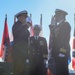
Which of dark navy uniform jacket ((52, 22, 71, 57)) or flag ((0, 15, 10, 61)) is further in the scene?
flag ((0, 15, 10, 61))

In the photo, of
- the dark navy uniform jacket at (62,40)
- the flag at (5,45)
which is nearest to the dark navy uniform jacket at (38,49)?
the dark navy uniform jacket at (62,40)

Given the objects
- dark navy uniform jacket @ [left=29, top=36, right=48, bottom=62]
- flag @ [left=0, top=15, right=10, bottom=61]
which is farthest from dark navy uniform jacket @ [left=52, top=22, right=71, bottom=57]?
flag @ [left=0, top=15, right=10, bottom=61]

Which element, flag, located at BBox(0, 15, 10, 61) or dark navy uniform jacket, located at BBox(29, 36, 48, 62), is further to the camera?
flag, located at BBox(0, 15, 10, 61)

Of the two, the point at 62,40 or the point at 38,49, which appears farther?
the point at 38,49

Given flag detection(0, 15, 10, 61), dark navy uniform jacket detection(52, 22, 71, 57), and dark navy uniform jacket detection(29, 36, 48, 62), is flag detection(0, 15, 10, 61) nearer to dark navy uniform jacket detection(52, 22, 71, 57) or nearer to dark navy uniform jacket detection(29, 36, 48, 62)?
dark navy uniform jacket detection(29, 36, 48, 62)

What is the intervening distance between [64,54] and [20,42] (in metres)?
0.79

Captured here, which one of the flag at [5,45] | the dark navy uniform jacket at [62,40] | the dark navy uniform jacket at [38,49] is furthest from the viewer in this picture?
the flag at [5,45]

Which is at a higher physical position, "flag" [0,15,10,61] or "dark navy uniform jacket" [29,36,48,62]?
"flag" [0,15,10,61]

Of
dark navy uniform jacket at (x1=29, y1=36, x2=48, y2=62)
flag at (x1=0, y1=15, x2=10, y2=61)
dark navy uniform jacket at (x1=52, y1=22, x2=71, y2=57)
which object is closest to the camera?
dark navy uniform jacket at (x1=52, y1=22, x2=71, y2=57)

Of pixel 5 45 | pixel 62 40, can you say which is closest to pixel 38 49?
pixel 62 40

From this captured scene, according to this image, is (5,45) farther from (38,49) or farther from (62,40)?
(62,40)

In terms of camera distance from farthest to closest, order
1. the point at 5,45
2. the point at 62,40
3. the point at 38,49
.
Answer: the point at 5,45 < the point at 38,49 < the point at 62,40

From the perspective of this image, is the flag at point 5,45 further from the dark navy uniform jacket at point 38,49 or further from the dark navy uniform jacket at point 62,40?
the dark navy uniform jacket at point 62,40

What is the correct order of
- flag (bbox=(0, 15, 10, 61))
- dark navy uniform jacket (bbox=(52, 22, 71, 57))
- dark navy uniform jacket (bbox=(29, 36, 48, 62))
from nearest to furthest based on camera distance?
dark navy uniform jacket (bbox=(52, 22, 71, 57))
dark navy uniform jacket (bbox=(29, 36, 48, 62))
flag (bbox=(0, 15, 10, 61))
